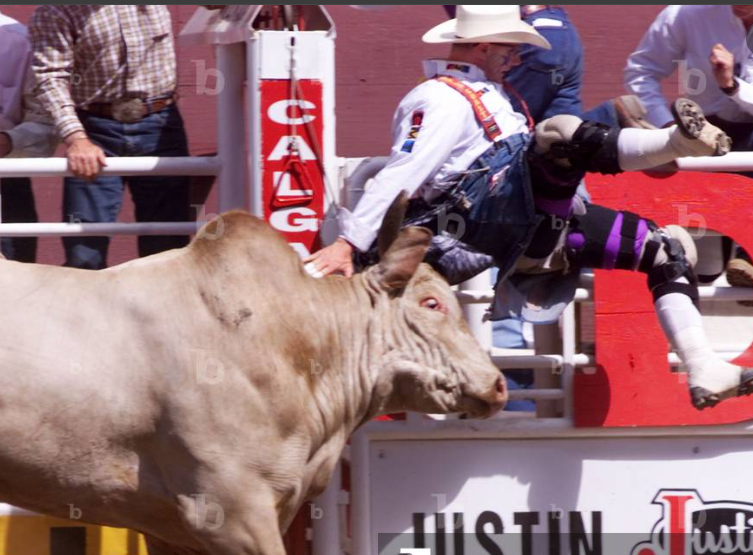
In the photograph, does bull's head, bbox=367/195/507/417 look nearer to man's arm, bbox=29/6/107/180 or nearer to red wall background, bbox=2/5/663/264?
man's arm, bbox=29/6/107/180

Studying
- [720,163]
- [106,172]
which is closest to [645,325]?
[720,163]

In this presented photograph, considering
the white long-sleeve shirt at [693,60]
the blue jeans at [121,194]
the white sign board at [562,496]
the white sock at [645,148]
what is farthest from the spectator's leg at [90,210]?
the white long-sleeve shirt at [693,60]

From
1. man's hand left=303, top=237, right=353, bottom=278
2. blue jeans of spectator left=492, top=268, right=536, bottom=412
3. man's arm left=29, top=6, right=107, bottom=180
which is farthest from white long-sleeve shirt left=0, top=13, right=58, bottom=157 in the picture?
blue jeans of spectator left=492, top=268, right=536, bottom=412

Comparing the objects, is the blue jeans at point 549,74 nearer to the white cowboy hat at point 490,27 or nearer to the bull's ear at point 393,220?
the white cowboy hat at point 490,27

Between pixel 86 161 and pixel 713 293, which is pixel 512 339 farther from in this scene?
pixel 86 161

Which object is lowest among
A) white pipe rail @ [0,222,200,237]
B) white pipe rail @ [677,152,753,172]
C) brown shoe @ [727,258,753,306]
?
brown shoe @ [727,258,753,306]

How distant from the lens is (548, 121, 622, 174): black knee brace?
399 centimetres

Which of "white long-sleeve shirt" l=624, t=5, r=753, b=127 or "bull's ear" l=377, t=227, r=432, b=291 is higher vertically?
"white long-sleeve shirt" l=624, t=5, r=753, b=127

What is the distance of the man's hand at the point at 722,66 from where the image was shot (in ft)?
15.8

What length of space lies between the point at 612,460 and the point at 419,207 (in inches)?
41.9

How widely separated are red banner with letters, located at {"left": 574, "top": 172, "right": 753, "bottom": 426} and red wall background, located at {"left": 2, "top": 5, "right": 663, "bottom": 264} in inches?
134

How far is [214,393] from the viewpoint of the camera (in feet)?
11.5

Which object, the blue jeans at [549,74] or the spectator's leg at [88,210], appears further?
the blue jeans at [549,74]

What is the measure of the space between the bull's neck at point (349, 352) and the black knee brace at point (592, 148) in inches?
27.1
